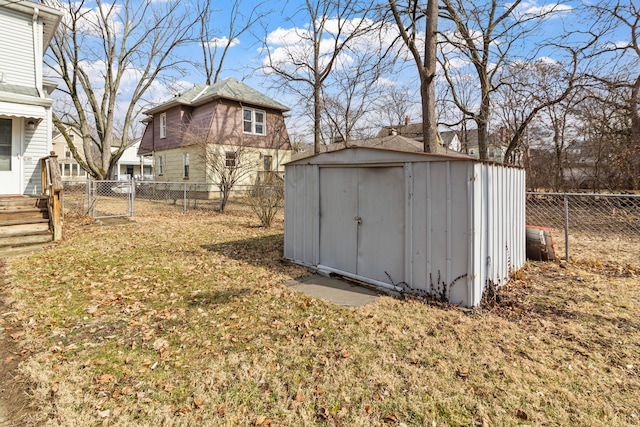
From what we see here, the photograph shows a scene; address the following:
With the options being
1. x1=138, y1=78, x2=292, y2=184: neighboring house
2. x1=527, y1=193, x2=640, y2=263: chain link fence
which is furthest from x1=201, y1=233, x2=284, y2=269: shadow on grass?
x1=138, y1=78, x2=292, y2=184: neighboring house

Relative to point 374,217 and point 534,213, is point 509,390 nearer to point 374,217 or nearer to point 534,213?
point 374,217

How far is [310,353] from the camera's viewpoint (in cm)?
330

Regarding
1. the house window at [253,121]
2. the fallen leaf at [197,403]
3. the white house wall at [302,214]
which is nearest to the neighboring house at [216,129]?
the house window at [253,121]

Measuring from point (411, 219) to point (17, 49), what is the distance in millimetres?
13083

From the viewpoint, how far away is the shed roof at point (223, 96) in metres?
20.4

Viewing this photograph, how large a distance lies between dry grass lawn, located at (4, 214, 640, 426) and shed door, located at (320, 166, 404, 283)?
764 millimetres

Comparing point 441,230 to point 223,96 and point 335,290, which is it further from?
point 223,96

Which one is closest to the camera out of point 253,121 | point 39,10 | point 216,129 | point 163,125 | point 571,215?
point 39,10

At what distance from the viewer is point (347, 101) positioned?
19.7 m

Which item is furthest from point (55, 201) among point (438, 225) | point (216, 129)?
point (216, 129)

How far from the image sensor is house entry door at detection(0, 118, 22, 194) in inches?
375

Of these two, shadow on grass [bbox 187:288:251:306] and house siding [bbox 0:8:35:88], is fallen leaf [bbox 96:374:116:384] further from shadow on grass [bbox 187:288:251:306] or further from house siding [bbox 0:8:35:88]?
house siding [bbox 0:8:35:88]

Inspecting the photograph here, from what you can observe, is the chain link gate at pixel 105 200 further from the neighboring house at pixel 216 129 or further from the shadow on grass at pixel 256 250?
the neighboring house at pixel 216 129

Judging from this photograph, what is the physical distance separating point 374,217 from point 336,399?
3.04 meters
